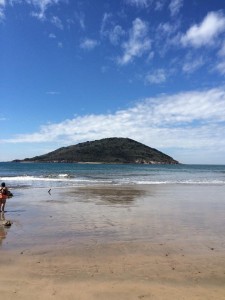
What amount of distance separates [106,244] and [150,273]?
9.15ft

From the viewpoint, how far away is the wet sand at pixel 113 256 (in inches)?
278

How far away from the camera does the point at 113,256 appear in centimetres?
933

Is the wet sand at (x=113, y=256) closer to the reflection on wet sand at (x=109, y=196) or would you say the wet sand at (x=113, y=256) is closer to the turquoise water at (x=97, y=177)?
the reflection on wet sand at (x=109, y=196)

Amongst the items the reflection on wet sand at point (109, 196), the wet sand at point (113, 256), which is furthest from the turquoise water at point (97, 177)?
the wet sand at point (113, 256)

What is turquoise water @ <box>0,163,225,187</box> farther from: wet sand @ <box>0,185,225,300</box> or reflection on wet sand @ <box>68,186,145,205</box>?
wet sand @ <box>0,185,225,300</box>

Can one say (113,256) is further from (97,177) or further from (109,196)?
(97,177)

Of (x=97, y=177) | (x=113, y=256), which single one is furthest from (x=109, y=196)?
(x=97, y=177)

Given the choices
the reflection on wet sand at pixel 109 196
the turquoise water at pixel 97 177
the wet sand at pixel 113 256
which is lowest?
the wet sand at pixel 113 256

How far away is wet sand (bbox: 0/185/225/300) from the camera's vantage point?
7.07m

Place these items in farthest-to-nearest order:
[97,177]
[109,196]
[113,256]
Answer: [97,177]
[109,196]
[113,256]

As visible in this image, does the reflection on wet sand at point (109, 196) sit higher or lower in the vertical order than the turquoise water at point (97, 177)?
lower

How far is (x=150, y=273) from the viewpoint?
803 cm

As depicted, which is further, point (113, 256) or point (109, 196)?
point (109, 196)

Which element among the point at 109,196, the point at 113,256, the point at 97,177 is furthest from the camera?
the point at 97,177
